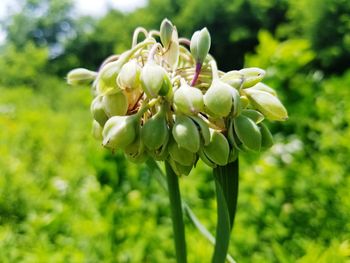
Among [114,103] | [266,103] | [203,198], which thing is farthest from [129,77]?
[203,198]

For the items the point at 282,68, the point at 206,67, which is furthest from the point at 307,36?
the point at 206,67

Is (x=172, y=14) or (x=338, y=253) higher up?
(x=338, y=253)

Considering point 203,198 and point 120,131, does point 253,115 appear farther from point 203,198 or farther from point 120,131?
point 203,198

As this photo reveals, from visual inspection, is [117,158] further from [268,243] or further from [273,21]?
[273,21]

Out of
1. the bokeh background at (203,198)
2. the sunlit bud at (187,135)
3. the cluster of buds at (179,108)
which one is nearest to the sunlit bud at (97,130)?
the cluster of buds at (179,108)

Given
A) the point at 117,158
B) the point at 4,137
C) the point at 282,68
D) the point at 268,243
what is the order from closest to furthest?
the point at 268,243 < the point at 117,158 < the point at 282,68 < the point at 4,137

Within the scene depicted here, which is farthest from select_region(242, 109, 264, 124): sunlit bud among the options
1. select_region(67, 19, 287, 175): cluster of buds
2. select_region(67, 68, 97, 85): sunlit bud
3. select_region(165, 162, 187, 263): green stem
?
select_region(67, 68, 97, 85): sunlit bud

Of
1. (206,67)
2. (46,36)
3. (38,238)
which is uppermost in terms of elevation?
(206,67)

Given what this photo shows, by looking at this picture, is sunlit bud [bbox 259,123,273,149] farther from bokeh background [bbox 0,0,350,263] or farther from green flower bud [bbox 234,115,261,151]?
bokeh background [bbox 0,0,350,263]
